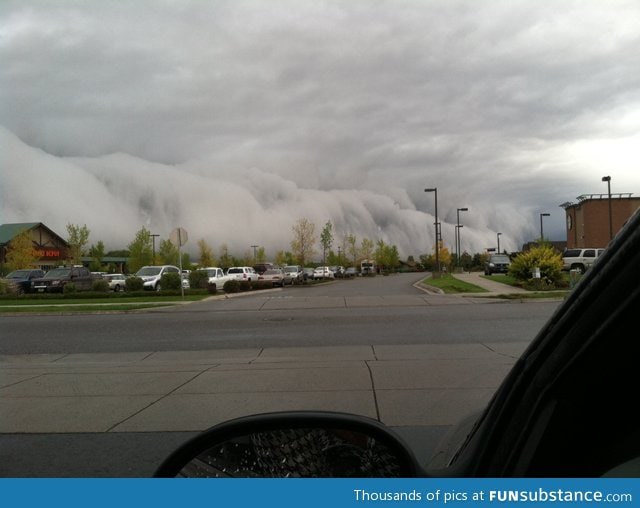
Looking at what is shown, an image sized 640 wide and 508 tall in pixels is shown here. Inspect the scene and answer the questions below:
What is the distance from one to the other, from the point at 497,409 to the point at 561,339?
0.92ft

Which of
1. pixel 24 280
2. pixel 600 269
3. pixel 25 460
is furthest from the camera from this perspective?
pixel 24 280

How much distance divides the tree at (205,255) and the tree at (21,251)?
4395 centimetres

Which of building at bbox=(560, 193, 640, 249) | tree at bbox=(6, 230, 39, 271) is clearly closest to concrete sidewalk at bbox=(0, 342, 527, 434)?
building at bbox=(560, 193, 640, 249)

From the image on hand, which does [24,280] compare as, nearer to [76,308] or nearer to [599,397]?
[76,308]

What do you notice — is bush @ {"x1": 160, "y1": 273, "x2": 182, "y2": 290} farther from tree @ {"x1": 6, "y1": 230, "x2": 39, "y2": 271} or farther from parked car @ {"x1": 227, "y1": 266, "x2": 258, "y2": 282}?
tree @ {"x1": 6, "y1": 230, "x2": 39, "y2": 271}

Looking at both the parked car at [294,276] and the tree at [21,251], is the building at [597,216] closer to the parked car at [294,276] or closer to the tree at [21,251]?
the tree at [21,251]

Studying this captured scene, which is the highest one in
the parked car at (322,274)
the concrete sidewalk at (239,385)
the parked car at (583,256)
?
the parked car at (583,256)

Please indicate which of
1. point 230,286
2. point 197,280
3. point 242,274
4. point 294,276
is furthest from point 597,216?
point 294,276

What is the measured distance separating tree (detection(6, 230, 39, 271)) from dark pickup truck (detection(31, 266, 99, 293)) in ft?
17.4

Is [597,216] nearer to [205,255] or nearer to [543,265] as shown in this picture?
[543,265]

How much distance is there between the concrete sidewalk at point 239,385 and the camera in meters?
5.94

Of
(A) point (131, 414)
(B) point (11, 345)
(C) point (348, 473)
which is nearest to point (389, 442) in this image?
(C) point (348, 473)

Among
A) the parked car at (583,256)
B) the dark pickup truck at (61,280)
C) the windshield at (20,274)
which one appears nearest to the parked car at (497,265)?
the parked car at (583,256)
